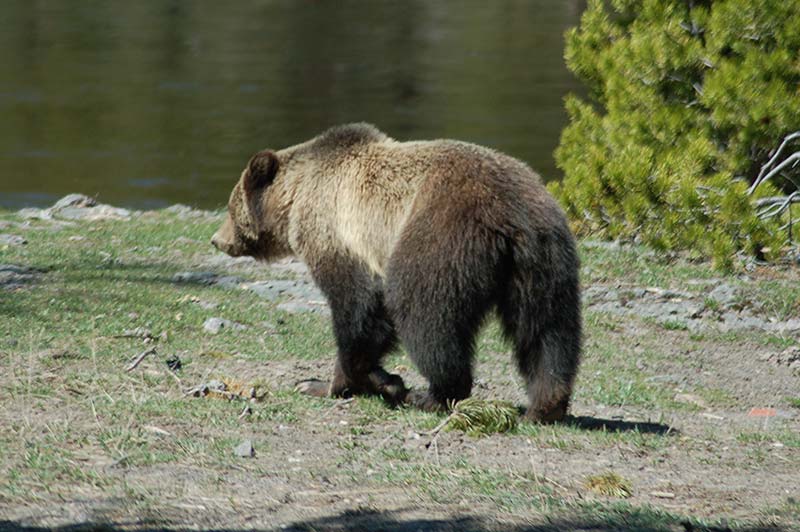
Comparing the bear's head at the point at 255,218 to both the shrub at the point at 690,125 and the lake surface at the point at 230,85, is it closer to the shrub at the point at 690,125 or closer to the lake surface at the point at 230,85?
the shrub at the point at 690,125

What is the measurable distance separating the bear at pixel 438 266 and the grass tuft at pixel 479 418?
288mm

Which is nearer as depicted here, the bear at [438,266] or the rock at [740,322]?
the bear at [438,266]

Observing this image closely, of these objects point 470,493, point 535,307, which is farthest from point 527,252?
point 470,493

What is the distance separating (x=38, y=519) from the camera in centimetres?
449

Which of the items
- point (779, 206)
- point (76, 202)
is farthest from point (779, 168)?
point (76, 202)

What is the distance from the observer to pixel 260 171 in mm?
7785

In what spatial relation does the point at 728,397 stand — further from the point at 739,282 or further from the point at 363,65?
the point at 363,65

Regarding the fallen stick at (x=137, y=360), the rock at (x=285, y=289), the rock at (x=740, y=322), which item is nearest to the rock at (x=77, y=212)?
the rock at (x=285, y=289)

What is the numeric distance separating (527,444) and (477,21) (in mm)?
39494

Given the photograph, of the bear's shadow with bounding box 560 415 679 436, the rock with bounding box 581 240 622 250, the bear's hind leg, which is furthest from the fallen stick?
the rock with bounding box 581 240 622 250

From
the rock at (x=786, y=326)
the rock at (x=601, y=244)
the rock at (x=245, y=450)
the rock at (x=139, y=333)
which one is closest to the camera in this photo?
the rock at (x=245, y=450)

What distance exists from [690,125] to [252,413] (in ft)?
22.7

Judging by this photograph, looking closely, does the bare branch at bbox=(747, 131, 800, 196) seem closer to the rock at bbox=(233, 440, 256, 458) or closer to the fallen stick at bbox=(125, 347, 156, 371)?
the fallen stick at bbox=(125, 347, 156, 371)

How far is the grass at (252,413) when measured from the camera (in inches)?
200
